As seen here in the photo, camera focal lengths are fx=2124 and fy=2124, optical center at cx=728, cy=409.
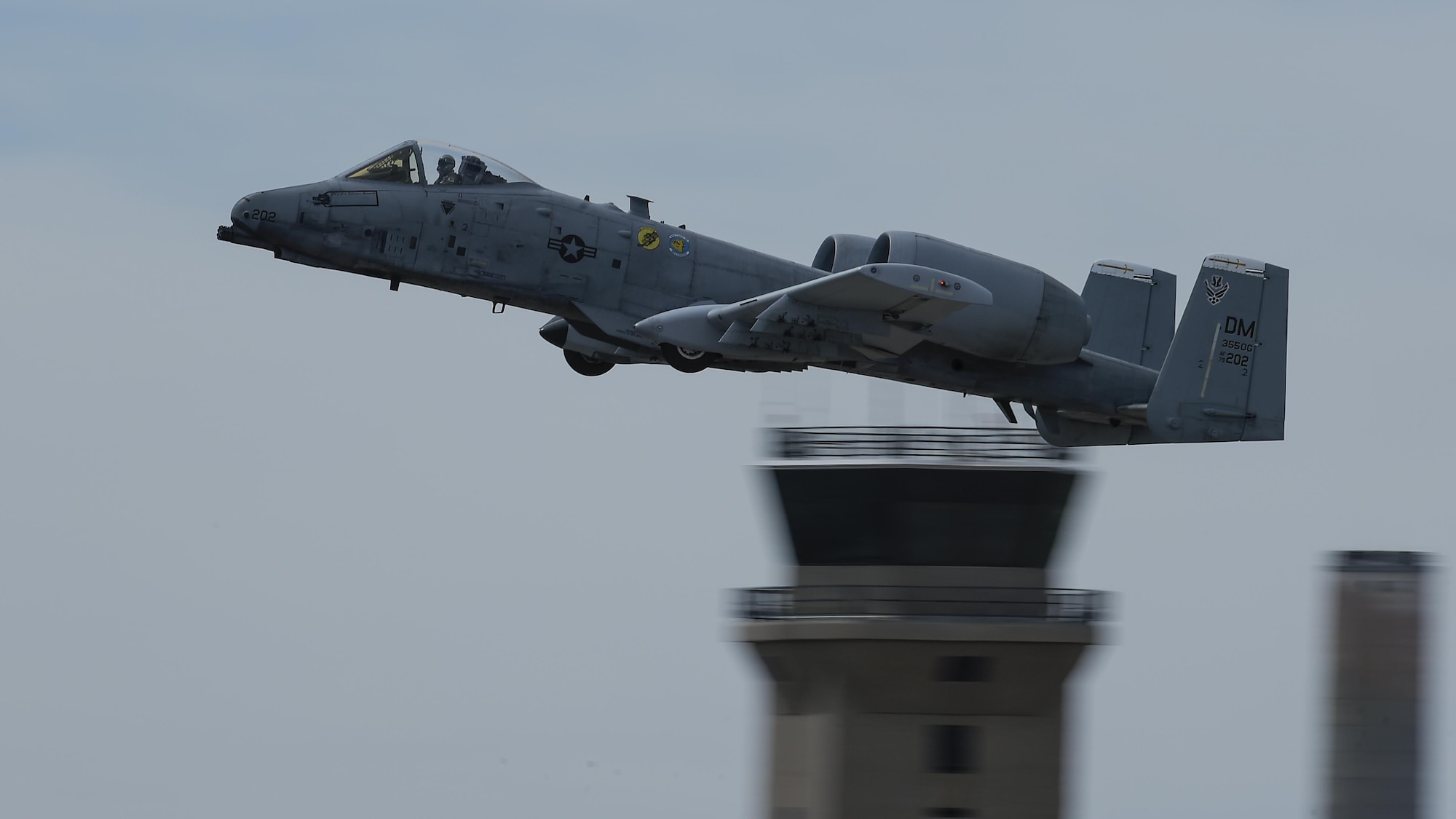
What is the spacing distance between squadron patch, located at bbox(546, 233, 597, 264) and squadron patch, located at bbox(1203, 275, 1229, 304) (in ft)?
28.5

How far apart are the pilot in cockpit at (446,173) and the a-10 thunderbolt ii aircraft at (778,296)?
3cm

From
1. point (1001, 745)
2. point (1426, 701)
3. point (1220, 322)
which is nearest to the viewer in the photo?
point (1426, 701)

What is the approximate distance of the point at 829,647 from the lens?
2647cm

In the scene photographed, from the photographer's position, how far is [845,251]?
27.6 meters

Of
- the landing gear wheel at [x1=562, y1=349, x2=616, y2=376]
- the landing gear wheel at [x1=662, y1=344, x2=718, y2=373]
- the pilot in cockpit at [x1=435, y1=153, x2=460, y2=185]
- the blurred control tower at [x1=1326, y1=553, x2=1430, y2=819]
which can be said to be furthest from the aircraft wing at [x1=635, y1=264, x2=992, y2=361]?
the blurred control tower at [x1=1326, y1=553, x2=1430, y2=819]

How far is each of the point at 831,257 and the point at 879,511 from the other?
11.2ft

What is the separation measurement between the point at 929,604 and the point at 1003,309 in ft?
12.7

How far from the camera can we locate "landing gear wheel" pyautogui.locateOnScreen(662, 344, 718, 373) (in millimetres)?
26875

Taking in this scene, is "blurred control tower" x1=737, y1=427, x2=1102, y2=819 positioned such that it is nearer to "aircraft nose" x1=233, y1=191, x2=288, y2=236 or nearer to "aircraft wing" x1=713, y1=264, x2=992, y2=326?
"aircraft wing" x1=713, y1=264, x2=992, y2=326

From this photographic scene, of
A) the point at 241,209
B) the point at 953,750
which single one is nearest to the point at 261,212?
the point at 241,209

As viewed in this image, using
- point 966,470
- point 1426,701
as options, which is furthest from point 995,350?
point 1426,701

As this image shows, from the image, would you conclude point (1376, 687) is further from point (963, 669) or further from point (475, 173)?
point (475, 173)

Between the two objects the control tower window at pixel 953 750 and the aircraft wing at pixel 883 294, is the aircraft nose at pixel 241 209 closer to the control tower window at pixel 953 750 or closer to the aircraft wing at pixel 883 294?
the aircraft wing at pixel 883 294

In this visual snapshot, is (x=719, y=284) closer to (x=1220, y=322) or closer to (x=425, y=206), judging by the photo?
(x=425, y=206)
